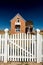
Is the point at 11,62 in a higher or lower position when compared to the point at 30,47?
lower

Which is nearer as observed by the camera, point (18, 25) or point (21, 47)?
point (21, 47)

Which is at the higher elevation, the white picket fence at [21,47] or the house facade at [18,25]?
the house facade at [18,25]

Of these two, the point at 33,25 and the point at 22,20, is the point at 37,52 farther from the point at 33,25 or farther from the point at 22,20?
the point at 33,25

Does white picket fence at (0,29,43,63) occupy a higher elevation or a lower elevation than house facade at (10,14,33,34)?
→ lower

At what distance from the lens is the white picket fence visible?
34.0ft

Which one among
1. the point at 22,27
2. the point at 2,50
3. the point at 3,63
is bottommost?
the point at 3,63

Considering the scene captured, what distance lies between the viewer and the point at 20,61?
1042 centimetres

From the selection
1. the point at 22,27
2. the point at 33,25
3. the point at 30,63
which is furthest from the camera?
the point at 33,25

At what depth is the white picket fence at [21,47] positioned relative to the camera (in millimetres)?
10359

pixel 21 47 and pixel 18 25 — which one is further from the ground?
pixel 18 25

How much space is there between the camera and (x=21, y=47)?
34.4ft

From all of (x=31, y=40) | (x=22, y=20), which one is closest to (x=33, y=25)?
(x=22, y=20)

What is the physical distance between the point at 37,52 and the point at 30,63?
738mm

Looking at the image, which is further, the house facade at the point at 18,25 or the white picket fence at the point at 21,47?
the house facade at the point at 18,25
